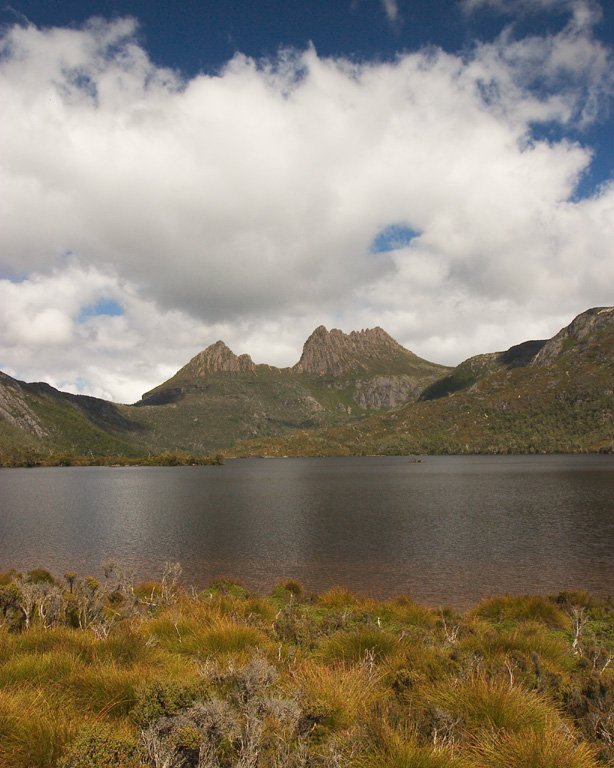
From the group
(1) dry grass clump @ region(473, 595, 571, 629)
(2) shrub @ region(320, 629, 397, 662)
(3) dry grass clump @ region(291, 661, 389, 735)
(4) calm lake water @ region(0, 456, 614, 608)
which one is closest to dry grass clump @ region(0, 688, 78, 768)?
(3) dry grass clump @ region(291, 661, 389, 735)

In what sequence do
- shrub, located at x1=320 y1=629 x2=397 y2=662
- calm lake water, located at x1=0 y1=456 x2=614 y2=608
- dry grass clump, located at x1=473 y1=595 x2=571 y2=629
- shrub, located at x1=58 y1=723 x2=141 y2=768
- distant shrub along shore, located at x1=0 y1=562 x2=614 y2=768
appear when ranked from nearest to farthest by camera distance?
shrub, located at x1=58 y1=723 x2=141 y2=768 < distant shrub along shore, located at x1=0 y1=562 x2=614 y2=768 < shrub, located at x1=320 y1=629 x2=397 y2=662 < dry grass clump, located at x1=473 y1=595 x2=571 y2=629 < calm lake water, located at x1=0 y1=456 x2=614 y2=608

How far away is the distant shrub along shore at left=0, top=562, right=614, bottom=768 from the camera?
5703 millimetres

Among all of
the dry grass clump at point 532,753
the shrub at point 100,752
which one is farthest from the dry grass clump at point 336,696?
the shrub at point 100,752

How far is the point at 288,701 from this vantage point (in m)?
6.64

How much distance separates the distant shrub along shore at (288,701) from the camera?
18.7 feet

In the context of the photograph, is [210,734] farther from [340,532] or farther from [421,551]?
[340,532]

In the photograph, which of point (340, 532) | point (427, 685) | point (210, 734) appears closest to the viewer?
point (210, 734)

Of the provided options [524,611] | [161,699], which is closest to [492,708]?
[161,699]

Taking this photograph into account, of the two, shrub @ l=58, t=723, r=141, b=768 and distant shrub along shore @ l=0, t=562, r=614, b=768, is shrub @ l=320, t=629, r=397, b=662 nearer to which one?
distant shrub along shore @ l=0, t=562, r=614, b=768

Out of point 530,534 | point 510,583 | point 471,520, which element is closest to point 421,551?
point 510,583

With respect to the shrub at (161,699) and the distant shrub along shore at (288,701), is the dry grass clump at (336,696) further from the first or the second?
the shrub at (161,699)

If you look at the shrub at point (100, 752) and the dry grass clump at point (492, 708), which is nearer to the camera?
the shrub at point (100, 752)

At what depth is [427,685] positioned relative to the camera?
8.77m

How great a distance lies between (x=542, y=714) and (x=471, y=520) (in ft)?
A: 181
